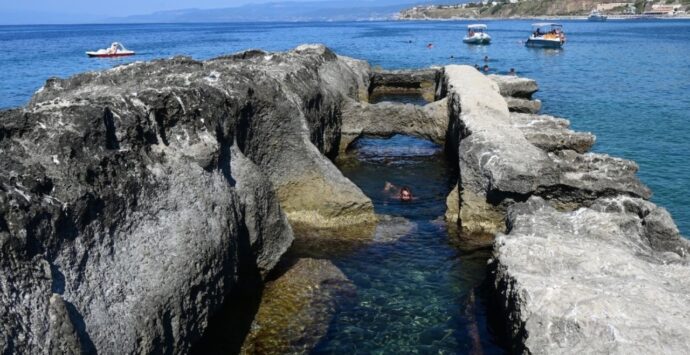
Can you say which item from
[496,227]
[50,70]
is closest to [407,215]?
[496,227]

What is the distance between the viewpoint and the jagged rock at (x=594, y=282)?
24.5 ft

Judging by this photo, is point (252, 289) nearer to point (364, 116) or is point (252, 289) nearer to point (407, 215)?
point (407, 215)

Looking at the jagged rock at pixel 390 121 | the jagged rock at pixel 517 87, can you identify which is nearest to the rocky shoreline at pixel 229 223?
the jagged rock at pixel 390 121

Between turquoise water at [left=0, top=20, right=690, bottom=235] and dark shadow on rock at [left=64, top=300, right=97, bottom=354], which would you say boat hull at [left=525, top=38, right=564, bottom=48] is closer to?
turquoise water at [left=0, top=20, right=690, bottom=235]

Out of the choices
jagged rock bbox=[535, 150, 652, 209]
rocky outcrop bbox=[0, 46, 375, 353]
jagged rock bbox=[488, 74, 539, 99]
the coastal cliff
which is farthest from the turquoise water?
rocky outcrop bbox=[0, 46, 375, 353]

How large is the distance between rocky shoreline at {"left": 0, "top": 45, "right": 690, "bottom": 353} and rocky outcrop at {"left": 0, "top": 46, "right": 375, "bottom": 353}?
0.07 ft

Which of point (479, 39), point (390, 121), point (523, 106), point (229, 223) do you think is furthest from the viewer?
point (479, 39)

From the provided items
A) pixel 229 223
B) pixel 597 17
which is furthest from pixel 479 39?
pixel 597 17

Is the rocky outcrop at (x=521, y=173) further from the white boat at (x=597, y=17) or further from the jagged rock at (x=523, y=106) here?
the white boat at (x=597, y=17)

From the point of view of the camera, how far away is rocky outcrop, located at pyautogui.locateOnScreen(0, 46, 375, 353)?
638 cm

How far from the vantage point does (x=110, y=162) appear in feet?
26.3

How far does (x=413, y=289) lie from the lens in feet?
40.8

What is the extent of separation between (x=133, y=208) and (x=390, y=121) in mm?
15950

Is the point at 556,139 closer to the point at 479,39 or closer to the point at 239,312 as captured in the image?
the point at 239,312
